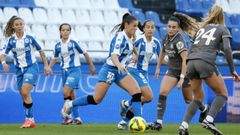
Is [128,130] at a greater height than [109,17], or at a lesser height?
lesser

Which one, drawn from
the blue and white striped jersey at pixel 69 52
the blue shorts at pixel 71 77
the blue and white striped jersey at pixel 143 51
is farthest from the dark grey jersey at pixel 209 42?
the blue and white striped jersey at pixel 69 52

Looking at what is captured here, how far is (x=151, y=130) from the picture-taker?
14.9 meters

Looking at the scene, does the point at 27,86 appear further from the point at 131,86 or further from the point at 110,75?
the point at 131,86

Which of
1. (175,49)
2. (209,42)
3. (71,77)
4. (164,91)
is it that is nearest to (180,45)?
(175,49)

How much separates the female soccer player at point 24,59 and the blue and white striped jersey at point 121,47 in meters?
2.27

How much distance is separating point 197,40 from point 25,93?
4.67 metres

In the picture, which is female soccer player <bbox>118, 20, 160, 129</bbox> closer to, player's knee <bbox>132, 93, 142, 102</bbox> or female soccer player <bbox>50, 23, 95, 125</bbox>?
player's knee <bbox>132, 93, 142, 102</bbox>

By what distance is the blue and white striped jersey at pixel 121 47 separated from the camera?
14078mm

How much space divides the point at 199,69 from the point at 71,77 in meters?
5.74

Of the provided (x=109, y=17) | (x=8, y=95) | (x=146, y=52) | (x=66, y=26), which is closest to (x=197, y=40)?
(x=146, y=52)

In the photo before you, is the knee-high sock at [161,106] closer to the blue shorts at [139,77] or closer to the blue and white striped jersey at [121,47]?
the blue shorts at [139,77]

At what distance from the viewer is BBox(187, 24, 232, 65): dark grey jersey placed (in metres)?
12.3

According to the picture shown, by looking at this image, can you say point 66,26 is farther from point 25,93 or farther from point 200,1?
point 200,1

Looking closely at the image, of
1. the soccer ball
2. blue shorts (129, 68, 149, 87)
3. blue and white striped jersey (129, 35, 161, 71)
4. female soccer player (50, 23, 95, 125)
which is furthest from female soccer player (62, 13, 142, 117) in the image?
female soccer player (50, 23, 95, 125)
